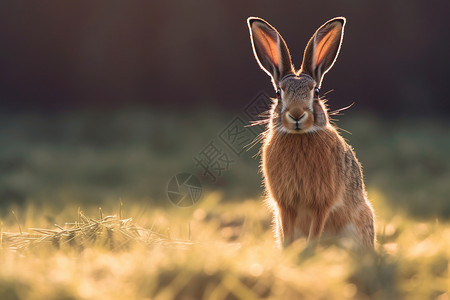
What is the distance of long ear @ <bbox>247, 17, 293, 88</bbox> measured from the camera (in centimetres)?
396

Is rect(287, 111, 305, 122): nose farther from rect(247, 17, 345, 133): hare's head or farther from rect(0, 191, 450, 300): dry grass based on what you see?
rect(0, 191, 450, 300): dry grass

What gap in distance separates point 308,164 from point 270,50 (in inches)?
34.8

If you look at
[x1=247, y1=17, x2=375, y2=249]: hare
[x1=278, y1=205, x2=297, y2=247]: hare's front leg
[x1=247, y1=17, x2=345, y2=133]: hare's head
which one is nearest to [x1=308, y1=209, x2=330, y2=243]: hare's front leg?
[x1=247, y1=17, x2=375, y2=249]: hare

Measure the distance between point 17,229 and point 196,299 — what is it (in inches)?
88.4

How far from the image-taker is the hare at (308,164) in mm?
3635

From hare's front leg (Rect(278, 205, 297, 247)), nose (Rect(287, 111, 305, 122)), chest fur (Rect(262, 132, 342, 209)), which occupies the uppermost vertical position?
nose (Rect(287, 111, 305, 122))

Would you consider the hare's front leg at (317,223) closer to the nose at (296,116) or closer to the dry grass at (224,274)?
the dry grass at (224,274)

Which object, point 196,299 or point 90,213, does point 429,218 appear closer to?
point 90,213

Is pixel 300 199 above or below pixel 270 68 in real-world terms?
below

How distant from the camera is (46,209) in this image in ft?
15.5

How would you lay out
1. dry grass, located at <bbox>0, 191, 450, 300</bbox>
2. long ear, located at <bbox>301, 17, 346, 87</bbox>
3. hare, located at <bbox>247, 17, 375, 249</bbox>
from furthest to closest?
long ear, located at <bbox>301, 17, 346, 87</bbox> < hare, located at <bbox>247, 17, 375, 249</bbox> < dry grass, located at <bbox>0, 191, 450, 300</bbox>

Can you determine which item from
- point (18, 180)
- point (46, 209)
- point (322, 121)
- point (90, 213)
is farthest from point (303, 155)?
point (18, 180)

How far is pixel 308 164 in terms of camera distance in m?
3.71

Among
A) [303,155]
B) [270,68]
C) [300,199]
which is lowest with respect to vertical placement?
[300,199]
